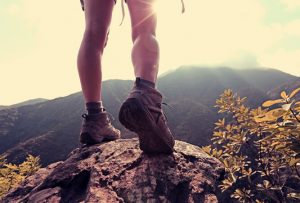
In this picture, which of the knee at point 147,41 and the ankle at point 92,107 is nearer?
the knee at point 147,41

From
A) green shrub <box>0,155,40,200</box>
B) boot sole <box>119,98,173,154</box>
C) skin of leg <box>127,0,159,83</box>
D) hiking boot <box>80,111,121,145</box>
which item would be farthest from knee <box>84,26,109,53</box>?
green shrub <box>0,155,40,200</box>

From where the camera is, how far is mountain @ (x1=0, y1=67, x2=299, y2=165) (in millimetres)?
27844

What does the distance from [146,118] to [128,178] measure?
0.42 metres

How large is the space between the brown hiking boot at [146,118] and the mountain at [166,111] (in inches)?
895

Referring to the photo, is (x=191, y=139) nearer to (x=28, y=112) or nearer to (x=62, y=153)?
(x=62, y=153)

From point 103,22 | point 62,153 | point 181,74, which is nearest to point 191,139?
point 62,153

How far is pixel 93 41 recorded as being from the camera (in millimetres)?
2449

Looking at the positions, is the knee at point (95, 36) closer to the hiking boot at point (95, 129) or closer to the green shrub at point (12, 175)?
the hiking boot at point (95, 129)

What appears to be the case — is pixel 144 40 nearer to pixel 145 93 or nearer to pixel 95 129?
pixel 145 93

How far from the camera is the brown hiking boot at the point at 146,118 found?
190 cm

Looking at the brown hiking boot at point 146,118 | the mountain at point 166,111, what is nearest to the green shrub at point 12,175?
the brown hiking boot at point 146,118

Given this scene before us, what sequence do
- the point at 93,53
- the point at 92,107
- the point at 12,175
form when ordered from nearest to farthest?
the point at 93,53
the point at 92,107
the point at 12,175

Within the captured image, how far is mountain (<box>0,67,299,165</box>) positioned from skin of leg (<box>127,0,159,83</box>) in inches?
896

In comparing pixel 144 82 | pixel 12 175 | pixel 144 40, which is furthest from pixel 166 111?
pixel 144 82
